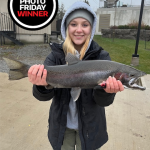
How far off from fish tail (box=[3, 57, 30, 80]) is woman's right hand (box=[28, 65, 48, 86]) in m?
0.18

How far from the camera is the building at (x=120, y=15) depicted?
2666cm

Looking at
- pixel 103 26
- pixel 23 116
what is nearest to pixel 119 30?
pixel 103 26

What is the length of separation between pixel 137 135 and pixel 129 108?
1.12m

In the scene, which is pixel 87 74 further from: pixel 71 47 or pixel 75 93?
pixel 71 47

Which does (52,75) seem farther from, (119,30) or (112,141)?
(119,30)

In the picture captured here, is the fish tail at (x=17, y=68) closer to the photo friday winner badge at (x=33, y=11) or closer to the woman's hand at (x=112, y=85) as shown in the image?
the woman's hand at (x=112, y=85)

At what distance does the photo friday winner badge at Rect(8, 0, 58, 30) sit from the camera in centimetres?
795

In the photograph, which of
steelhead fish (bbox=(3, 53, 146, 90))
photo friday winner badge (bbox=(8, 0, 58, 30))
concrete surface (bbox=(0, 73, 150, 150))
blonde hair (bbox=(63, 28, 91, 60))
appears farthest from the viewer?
photo friday winner badge (bbox=(8, 0, 58, 30))

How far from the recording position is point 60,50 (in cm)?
207

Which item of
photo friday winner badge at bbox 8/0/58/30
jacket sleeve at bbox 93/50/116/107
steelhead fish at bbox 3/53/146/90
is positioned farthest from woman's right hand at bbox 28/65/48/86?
photo friday winner badge at bbox 8/0/58/30

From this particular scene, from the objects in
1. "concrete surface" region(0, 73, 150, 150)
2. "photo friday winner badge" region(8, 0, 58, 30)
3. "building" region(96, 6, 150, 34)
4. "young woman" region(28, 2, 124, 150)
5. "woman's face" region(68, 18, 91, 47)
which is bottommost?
"concrete surface" region(0, 73, 150, 150)

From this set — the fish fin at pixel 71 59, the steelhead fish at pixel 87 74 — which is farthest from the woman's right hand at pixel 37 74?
the fish fin at pixel 71 59

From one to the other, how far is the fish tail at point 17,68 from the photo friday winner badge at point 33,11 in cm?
592

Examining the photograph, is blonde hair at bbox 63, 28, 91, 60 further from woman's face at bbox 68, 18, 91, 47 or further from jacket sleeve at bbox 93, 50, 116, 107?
jacket sleeve at bbox 93, 50, 116, 107
